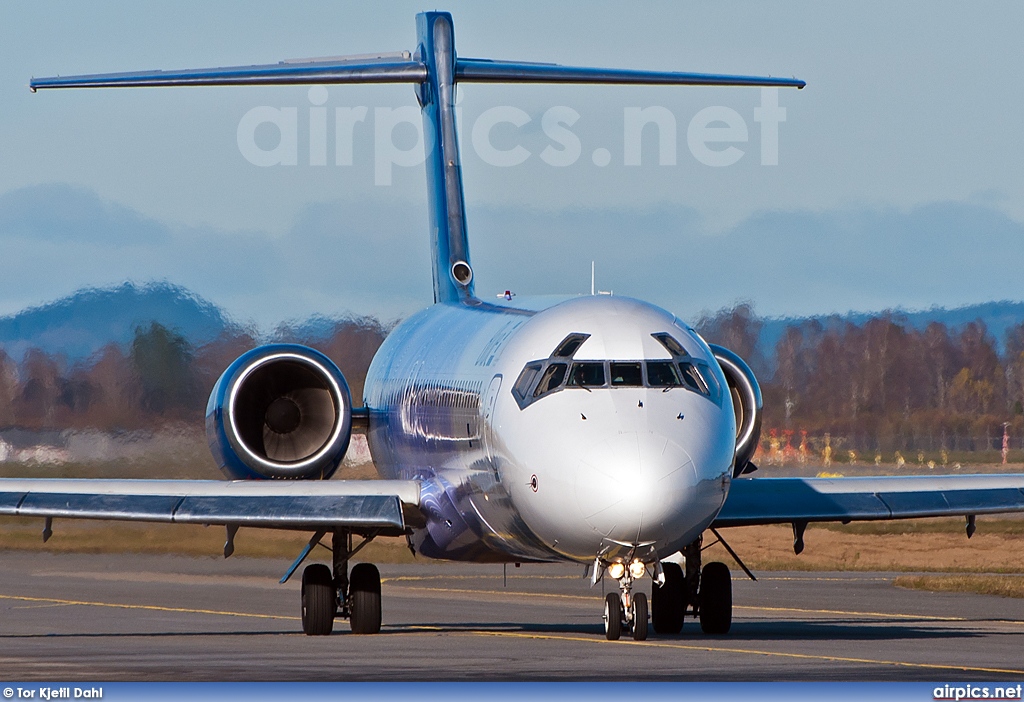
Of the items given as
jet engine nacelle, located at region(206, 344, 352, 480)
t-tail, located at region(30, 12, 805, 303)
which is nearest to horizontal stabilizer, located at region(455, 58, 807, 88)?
t-tail, located at region(30, 12, 805, 303)

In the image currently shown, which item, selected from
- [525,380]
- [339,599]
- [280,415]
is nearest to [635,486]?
[525,380]

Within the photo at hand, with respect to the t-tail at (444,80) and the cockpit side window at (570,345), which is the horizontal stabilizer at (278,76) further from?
the cockpit side window at (570,345)

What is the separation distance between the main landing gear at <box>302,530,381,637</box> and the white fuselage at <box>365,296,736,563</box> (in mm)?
1066

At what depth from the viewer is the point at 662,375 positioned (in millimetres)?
17062

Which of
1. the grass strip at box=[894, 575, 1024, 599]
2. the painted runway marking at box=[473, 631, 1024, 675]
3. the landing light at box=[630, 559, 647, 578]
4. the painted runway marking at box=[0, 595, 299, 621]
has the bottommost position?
the grass strip at box=[894, 575, 1024, 599]

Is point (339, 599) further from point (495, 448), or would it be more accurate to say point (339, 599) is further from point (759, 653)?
point (759, 653)

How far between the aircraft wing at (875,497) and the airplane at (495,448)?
24mm

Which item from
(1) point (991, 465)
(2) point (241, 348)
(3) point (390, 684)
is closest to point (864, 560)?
(1) point (991, 465)

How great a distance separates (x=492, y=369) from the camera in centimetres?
1891

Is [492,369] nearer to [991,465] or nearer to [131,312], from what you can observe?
[131,312]

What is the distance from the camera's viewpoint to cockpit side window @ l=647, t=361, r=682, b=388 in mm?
16953

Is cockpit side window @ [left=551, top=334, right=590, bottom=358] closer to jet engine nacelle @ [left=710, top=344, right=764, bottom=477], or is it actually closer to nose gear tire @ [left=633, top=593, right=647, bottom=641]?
nose gear tire @ [left=633, top=593, right=647, bottom=641]

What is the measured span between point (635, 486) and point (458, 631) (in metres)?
5.79

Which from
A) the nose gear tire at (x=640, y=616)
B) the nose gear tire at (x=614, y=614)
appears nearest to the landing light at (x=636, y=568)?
the nose gear tire at (x=640, y=616)
